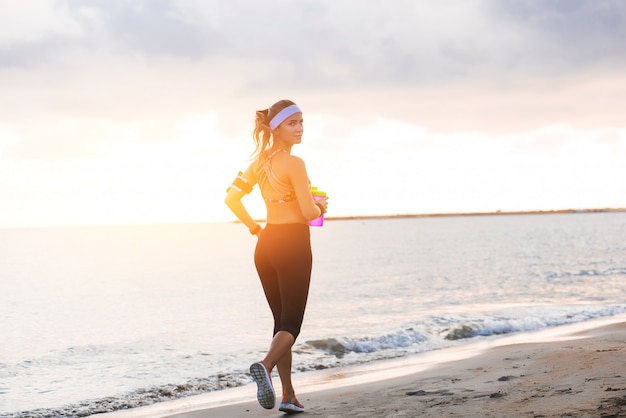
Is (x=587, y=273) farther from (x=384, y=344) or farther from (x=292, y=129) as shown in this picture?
→ (x=292, y=129)

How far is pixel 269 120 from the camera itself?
556 centimetres

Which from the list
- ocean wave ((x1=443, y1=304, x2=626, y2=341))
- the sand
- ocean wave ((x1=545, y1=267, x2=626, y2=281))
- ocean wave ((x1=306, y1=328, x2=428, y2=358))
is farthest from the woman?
ocean wave ((x1=545, y1=267, x2=626, y2=281))

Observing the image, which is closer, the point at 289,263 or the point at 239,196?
the point at 289,263

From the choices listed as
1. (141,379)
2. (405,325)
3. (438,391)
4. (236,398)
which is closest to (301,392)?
(236,398)

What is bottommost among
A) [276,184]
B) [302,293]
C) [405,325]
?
[405,325]

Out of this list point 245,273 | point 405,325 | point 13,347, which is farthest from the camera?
point 245,273

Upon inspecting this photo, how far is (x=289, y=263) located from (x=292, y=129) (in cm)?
103

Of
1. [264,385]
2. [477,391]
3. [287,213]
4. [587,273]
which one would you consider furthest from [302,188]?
[587,273]

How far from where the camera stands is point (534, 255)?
52.2 m

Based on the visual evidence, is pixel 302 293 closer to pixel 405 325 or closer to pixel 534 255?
pixel 405 325

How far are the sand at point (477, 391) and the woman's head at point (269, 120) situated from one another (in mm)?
2260

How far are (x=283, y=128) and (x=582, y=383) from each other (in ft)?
10.8

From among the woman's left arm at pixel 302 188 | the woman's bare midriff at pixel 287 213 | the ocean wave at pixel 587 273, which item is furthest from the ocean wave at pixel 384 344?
the ocean wave at pixel 587 273

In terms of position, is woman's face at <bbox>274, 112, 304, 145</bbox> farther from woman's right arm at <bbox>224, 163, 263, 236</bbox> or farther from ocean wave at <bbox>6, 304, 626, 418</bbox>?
ocean wave at <bbox>6, 304, 626, 418</bbox>
